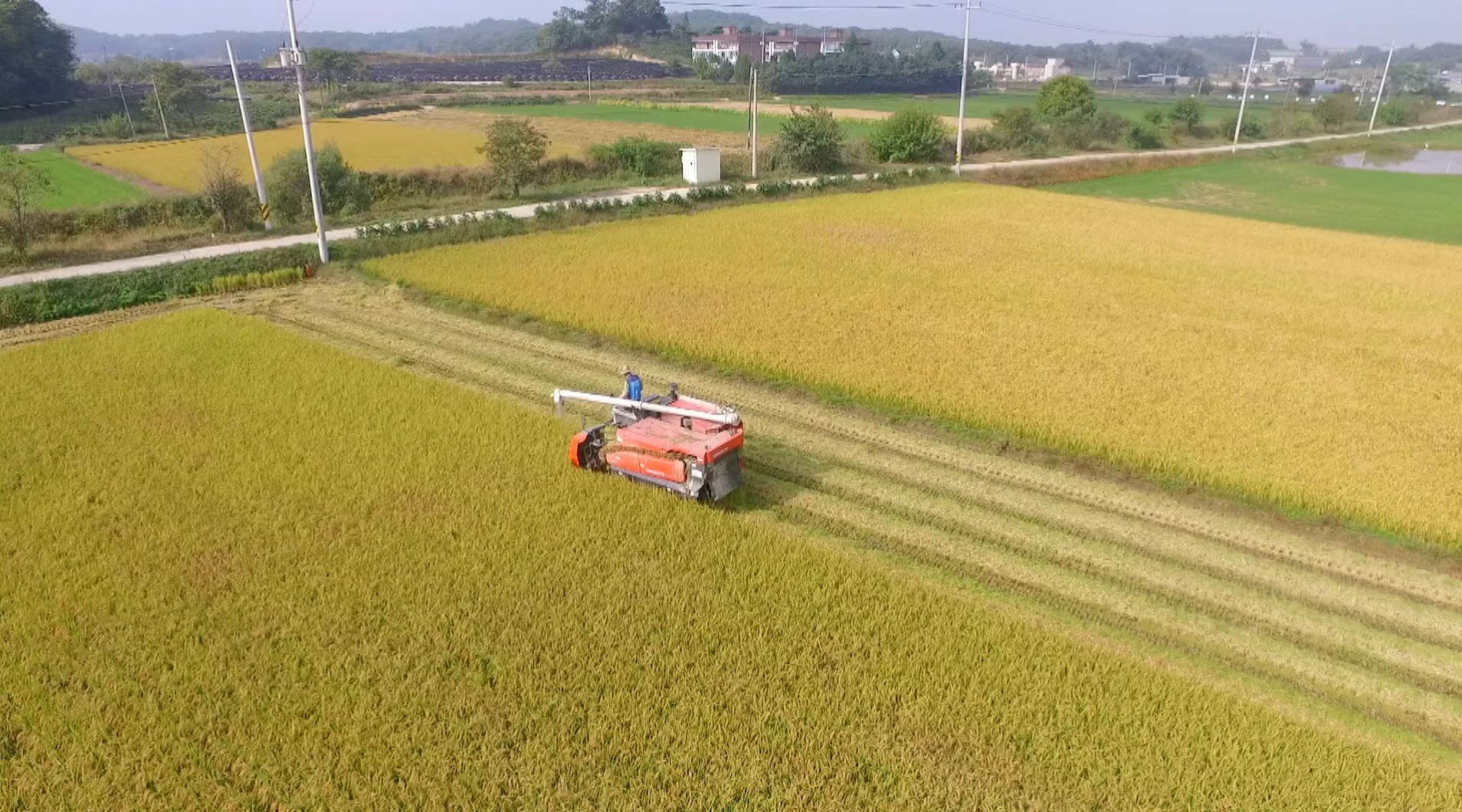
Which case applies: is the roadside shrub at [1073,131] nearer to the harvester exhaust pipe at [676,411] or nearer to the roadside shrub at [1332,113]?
the roadside shrub at [1332,113]

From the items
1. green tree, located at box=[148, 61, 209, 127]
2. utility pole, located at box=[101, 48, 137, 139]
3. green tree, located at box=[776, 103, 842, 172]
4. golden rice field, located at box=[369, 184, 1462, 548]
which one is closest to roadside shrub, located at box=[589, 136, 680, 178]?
green tree, located at box=[776, 103, 842, 172]

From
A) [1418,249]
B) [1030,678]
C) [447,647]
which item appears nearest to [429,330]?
[447,647]

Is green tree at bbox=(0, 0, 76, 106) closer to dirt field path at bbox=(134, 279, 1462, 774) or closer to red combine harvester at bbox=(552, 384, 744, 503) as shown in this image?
dirt field path at bbox=(134, 279, 1462, 774)

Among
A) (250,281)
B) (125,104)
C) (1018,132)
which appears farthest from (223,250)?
(125,104)

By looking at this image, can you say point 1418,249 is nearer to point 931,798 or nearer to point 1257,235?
point 1257,235

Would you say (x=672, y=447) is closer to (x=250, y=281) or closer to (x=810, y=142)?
(x=250, y=281)

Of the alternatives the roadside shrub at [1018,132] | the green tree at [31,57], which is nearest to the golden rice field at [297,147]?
the green tree at [31,57]
